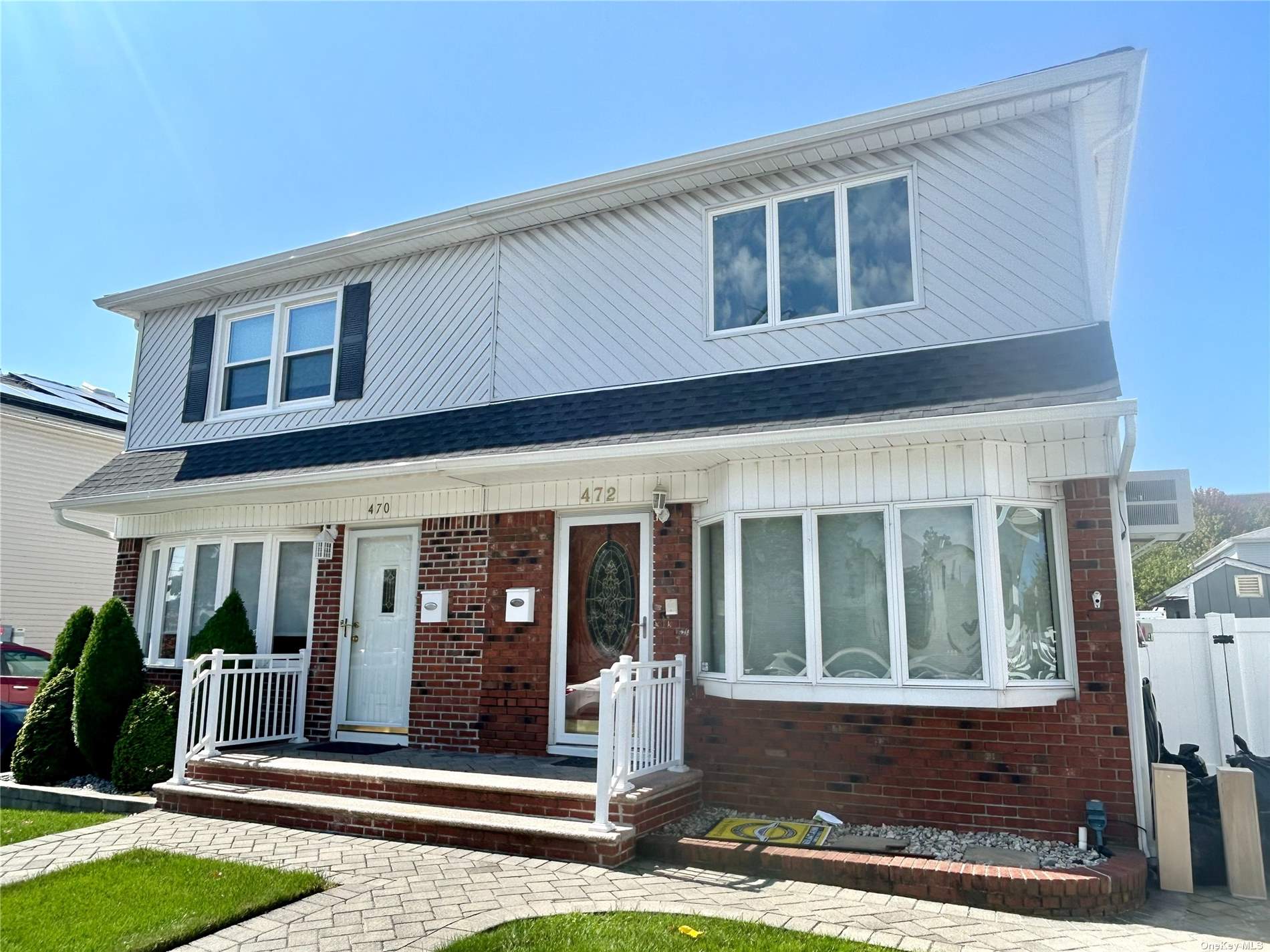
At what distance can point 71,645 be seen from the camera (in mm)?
9820

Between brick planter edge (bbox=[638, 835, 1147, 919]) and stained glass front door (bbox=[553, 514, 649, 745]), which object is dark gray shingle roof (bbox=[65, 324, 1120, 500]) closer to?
A: stained glass front door (bbox=[553, 514, 649, 745])

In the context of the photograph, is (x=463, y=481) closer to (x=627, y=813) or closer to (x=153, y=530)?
(x=627, y=813)

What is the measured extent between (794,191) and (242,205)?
8.16m

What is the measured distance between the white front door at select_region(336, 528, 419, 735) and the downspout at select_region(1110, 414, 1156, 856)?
6.74 m

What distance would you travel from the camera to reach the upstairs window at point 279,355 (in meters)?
10.6

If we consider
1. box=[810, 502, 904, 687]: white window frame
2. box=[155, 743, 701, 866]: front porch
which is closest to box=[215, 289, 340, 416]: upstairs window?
box=[155, 743, 701, 866]: front porch

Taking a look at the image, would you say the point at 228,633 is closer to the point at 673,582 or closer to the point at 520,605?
the point at 520,605

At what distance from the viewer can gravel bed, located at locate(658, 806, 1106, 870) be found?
5625 millimetres

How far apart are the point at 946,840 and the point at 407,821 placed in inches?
159

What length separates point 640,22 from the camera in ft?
29.3

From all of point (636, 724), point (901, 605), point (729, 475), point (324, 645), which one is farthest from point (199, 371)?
point (901, 605)

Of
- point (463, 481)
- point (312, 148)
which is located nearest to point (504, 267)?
point (463, 481)

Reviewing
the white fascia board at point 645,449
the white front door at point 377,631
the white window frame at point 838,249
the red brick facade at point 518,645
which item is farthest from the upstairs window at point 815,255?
the white front door at point 377,631

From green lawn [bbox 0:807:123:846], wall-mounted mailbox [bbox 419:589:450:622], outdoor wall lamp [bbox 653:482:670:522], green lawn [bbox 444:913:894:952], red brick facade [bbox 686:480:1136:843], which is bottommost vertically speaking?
green lawn [bbox 0:807:123:846]
